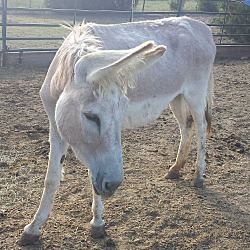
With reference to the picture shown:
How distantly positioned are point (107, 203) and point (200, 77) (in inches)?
59.5

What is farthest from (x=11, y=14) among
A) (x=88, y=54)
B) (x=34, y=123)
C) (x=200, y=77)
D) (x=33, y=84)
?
(x=88, y=54)

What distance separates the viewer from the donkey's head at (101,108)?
2.12 metres

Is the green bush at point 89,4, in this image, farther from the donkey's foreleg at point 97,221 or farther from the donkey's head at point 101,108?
the donkey's head at point 101,108

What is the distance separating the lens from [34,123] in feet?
17.4

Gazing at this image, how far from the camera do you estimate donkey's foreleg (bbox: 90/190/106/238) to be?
10.3 feet

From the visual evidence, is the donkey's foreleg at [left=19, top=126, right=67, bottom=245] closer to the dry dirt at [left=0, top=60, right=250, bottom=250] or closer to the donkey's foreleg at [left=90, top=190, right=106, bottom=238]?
the dry dirt at [left=0, top=60, right=250, bottom=250]

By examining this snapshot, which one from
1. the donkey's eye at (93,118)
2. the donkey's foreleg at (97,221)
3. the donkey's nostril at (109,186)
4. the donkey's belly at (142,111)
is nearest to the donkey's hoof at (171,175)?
the donkey's belly at (142,111)

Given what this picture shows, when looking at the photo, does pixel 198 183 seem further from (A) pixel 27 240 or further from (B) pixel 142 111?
(A) pixel 27 240

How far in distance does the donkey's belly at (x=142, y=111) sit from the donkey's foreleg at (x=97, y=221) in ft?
2.14

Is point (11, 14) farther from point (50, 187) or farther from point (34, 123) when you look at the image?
point (50, 187)

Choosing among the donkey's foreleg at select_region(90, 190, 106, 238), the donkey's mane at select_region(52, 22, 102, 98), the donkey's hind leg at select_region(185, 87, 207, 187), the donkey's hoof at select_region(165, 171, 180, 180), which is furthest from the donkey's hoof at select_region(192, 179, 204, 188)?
the donkey's mane at select_region(52, 22, 102, 98)

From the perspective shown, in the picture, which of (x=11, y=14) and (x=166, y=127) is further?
(x=11, y=14)

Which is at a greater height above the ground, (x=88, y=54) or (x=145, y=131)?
(x=88, y=54)

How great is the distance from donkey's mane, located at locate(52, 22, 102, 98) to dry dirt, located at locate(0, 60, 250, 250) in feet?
3.91
